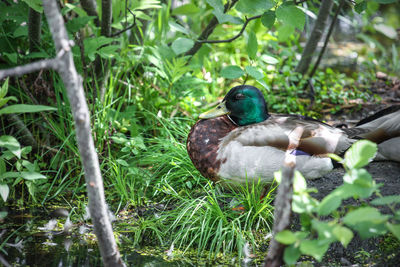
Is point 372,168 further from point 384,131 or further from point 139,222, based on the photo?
point 139,222

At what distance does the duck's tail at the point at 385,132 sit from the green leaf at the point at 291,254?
1.96m

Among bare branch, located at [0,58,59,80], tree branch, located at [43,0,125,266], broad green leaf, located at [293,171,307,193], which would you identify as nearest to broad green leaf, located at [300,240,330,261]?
broad green leaf, located at [293,171,307,193]

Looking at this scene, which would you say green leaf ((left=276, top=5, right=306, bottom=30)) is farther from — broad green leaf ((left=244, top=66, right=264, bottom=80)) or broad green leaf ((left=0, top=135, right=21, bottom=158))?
broad green leaf ((left=0, top=135, right=21, bottom=158))

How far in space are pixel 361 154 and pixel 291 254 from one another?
468 millimetres

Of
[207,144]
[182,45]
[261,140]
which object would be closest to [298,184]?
[261,140]

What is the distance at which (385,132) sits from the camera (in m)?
3.51

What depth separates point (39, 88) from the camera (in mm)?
3797

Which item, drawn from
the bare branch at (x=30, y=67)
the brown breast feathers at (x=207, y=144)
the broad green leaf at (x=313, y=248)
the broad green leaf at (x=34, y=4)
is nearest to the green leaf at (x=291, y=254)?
the broad green leaf at (x=313, y=248)

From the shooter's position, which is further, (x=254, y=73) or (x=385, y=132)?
(x=385, y=132)

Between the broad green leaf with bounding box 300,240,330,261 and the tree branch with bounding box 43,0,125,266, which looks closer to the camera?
the broad green leaf with bounding box 300,240,330,261

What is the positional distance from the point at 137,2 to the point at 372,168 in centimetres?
221

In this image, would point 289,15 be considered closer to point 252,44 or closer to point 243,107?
point 252,44

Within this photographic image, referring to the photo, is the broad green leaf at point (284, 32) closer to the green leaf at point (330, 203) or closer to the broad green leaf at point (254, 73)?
the broad green leaf at point (254, 73)

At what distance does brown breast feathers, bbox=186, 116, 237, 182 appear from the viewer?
11.1 ft
